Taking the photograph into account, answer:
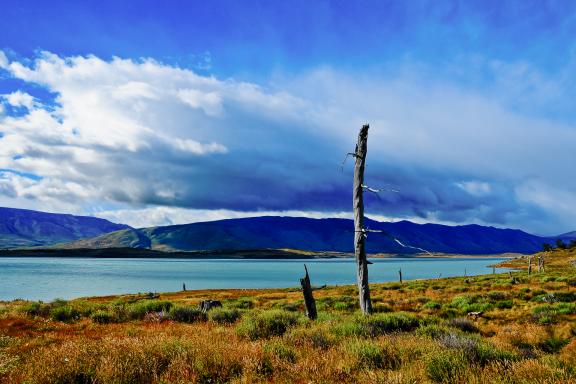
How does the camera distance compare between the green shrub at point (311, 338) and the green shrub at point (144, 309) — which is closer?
the green shrub at point (311, 338)

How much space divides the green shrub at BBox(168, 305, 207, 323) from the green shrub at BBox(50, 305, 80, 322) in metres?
4.87

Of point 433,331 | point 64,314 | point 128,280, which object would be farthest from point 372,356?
point 128,280

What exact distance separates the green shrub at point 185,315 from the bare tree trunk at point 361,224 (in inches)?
299

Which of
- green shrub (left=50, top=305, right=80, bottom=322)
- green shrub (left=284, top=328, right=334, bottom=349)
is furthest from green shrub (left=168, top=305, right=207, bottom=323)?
green shrub (left=284, top=328, right=334, bottom=349)

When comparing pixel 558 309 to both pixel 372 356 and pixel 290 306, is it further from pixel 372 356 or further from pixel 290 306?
pixel 372 356

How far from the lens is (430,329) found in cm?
1230

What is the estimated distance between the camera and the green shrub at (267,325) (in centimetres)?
1177

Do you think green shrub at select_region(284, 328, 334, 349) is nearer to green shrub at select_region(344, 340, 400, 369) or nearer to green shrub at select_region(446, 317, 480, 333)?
green shrub at select_region(344, 340, 400, 369)

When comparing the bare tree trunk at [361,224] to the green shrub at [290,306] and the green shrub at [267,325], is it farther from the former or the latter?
the green shrub at [290,306]

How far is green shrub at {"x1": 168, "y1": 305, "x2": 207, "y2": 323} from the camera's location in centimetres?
1830

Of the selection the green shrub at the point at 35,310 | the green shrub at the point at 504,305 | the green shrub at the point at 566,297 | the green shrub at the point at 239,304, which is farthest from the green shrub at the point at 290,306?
the green shrub at the point at 566,297

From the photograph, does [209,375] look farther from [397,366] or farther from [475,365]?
[475,365]

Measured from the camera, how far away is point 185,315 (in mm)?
18703

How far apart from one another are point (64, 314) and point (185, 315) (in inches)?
258
